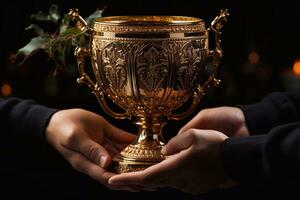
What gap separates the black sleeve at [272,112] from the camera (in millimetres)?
1734

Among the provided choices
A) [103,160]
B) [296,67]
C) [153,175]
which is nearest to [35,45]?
[103,160]

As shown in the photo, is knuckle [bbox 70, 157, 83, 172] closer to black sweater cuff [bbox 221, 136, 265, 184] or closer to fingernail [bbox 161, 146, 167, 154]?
fingernail [bbox 161, 146, 167, 154]

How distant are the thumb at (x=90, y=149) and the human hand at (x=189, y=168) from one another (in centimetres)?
7

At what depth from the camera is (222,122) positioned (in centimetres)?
171

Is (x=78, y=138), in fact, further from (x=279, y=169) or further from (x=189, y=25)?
(x=279, y=169)

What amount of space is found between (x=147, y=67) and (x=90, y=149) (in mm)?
223

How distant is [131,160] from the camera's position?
1.54 m

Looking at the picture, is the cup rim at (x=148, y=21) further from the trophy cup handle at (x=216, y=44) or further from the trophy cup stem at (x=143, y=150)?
the trophy cup stem at (x=143, y=150)

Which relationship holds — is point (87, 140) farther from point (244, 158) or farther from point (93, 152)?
point (244, 158)

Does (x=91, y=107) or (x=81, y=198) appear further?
(x=91, y=107)

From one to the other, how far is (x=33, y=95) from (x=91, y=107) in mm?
219

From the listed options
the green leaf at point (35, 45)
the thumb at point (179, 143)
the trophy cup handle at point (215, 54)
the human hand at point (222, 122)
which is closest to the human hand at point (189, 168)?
the thumb at point (179, 143)

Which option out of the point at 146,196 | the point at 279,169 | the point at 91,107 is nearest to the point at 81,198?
the point at 146,196

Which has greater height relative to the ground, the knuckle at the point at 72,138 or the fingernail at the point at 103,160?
the knuckle at the point at 72,138
